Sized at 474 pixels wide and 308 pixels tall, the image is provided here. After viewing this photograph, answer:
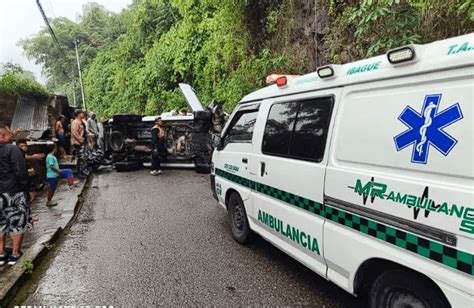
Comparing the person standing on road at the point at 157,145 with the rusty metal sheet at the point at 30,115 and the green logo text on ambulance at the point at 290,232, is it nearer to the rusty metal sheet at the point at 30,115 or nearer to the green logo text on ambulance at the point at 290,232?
the rusty metal sheet at the point at 30,115

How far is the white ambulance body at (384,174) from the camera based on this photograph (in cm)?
183

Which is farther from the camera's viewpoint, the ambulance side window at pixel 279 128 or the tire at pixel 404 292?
the ambulance side window at pixel 279 128

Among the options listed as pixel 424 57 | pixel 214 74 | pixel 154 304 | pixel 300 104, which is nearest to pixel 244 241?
pixel 154 304

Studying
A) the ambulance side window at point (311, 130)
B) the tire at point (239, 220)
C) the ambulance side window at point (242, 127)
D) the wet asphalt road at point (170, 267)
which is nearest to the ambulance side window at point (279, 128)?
the ambulance side window at point (311, 130)

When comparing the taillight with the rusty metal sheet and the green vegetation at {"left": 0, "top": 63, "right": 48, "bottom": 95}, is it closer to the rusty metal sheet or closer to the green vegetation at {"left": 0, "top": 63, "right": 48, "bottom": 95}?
the rusty metal sheet

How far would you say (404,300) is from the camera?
2186mm

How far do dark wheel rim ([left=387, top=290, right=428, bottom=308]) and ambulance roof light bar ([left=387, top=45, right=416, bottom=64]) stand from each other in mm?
1532

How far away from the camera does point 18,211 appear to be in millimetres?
4129

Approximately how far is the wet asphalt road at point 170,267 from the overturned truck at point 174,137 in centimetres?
394

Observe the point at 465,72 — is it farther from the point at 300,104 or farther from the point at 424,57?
the point at 300,104

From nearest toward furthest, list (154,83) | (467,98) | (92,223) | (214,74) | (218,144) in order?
(467,98)
(218,144)
(92,223)
(214,74)
(154,83)

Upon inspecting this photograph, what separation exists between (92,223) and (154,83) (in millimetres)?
14744

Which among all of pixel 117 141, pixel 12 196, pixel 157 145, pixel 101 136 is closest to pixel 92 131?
pixel 101 136

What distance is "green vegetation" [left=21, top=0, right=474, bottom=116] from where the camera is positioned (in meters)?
5.20
